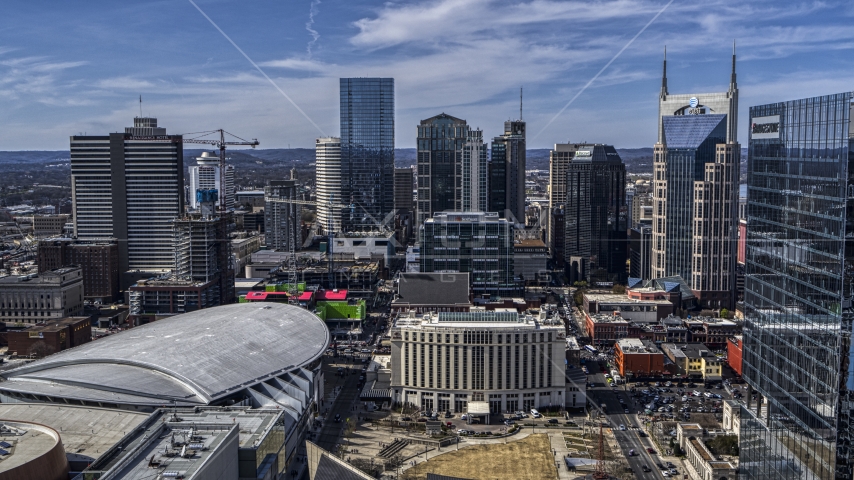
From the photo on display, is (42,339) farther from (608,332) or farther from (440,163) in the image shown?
(440,163)

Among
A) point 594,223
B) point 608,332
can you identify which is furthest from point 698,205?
point 608,332

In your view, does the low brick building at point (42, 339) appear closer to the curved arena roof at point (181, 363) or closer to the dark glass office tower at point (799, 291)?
the curved arena roof at point (181, 363)

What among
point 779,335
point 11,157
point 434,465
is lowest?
point 434,465

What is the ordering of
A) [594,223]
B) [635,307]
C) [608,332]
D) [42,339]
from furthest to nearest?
[594,223], [635,307], [608,332], [42,339]

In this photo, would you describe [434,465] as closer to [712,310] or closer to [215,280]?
[215,280]

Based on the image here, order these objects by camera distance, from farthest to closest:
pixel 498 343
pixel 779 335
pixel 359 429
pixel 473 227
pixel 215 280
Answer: pixel 473 227 < pixel 215 280 < pixel 498 343 < pixel 359 429 < pixel 779 335

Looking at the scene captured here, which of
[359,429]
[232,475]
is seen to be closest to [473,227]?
[359,429]
